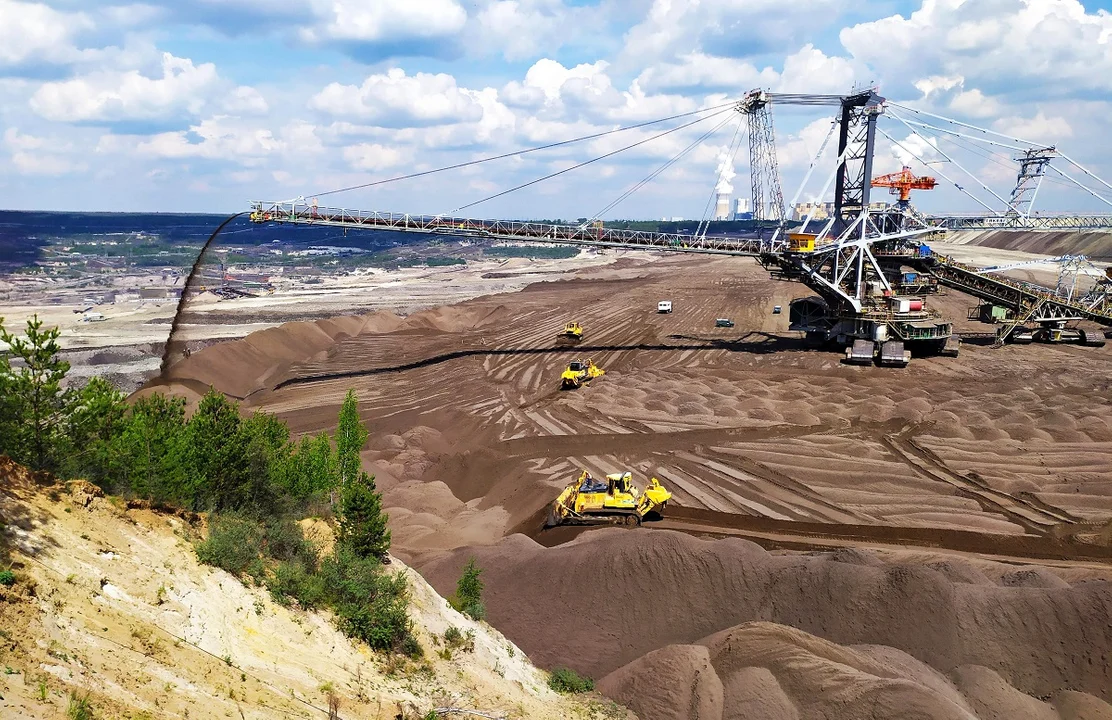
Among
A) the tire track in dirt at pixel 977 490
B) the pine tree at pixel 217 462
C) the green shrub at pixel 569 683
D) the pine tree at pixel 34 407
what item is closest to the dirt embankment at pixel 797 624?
the green shrub at pixel 569 683

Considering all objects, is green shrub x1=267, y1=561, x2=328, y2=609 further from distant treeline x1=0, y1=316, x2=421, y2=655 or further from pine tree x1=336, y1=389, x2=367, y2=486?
pine tree x1=336, y1=389, x2=367, y2=486

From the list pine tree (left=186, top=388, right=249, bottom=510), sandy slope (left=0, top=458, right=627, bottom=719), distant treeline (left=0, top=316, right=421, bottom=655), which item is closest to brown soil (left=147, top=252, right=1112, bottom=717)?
sandy slope (left=0, top=458, right=627, bottom=719)

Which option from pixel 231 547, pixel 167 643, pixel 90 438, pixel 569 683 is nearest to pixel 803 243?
pixel 569 683

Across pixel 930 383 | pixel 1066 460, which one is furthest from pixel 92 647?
pixel 930 383

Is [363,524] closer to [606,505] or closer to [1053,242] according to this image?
[606,505]

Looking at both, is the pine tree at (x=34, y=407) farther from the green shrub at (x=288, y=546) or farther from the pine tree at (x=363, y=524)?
the pine tree at (x=363, y=524)

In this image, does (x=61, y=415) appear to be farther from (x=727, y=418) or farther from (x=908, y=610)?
(x=727, y=418)
